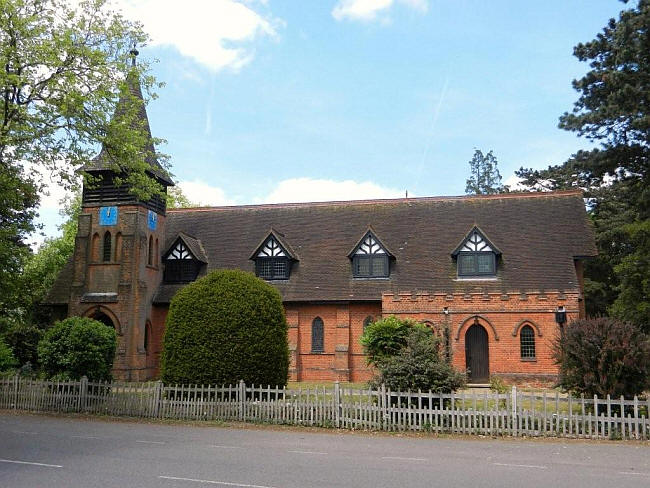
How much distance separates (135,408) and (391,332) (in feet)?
32.6

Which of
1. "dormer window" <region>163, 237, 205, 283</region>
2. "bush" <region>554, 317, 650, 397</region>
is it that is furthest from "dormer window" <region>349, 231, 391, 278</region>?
"bush" <region>554, 317, 650, 397</region>

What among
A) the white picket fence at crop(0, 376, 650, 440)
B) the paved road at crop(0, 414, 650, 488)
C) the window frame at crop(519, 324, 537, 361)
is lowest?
the paved road at crop(0, 414, 650, 488)

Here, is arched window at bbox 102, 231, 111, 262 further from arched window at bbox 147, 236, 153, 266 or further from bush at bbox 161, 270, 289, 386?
bush at bbox 161, 270, 289, 386

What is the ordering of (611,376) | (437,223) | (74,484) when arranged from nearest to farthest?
1. (74,484)
2. (611,376)
3. (437,223)

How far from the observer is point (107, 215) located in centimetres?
3066

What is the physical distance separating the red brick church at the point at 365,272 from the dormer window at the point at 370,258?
0.05 meters

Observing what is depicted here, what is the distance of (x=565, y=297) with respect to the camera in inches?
1035

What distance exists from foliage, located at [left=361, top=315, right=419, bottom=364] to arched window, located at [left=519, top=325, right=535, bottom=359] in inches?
244

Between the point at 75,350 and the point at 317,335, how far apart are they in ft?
41.5

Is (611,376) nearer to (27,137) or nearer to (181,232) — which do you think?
(27,137)

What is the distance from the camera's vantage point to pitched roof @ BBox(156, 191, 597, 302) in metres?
29.1

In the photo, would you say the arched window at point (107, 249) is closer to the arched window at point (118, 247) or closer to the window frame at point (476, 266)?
the arched window at point (118, 247)

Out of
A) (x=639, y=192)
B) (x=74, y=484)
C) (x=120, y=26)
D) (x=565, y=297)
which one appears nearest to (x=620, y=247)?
(x=639, y=192)

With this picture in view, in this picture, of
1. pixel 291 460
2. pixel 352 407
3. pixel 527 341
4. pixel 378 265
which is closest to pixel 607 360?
pixel 352 407
